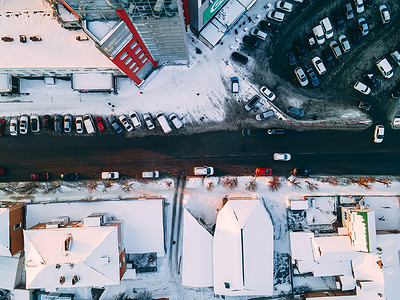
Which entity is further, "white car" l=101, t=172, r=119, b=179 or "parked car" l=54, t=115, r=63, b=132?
"white car" l=101, t=172, r=119, b=179

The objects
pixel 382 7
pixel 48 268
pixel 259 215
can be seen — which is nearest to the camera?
pixel 48 268

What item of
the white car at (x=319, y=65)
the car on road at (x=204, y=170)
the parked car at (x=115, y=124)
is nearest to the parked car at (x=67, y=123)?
the parked car at (x=115, y=124)

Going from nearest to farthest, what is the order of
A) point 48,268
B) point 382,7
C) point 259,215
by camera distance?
1. point 48,268
2. point 259,215
3. point 382,7

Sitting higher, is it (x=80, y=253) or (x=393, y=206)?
(x=393, y=206)

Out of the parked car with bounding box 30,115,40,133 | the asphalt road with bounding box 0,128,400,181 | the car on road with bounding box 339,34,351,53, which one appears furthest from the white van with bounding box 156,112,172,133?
the car on road with bounding box 339,34,351,53

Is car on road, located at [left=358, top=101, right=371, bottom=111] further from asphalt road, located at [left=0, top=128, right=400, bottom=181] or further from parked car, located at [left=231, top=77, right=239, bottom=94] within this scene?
parked car, located at [left=231, top=77, right=239, bottom=94]

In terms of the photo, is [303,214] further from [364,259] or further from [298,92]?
[298,92]

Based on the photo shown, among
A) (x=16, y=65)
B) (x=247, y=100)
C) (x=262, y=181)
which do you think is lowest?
(x=262, y=181)

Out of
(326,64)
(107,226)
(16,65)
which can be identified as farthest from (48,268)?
(326,64)

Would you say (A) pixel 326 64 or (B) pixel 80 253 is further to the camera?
(A) pixel 326 64
